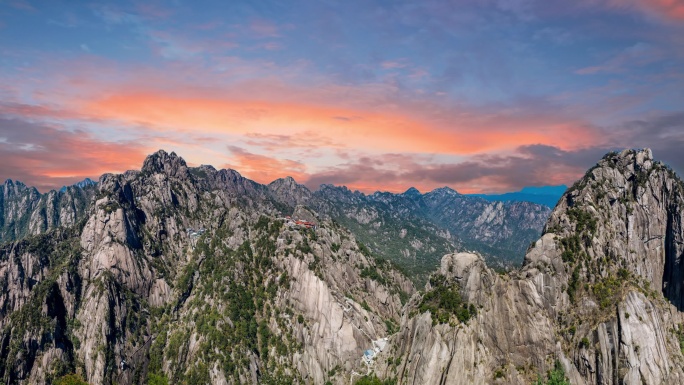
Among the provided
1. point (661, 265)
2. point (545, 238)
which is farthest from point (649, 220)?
point (545, 238)

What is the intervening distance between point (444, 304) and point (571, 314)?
41.8 meters

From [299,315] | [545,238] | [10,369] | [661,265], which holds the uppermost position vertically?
[545,238]

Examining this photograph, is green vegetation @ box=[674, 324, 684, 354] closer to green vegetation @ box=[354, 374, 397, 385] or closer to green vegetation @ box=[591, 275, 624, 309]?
green vegetation @ box=[591, 275, 624, 309]

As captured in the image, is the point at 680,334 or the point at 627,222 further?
the point at 627,222

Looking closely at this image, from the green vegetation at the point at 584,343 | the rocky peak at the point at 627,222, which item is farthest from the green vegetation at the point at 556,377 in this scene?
the rocky peak at the point at 627,222

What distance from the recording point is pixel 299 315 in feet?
639

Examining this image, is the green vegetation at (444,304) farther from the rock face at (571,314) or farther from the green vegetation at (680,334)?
the green vegetation at (680,334)

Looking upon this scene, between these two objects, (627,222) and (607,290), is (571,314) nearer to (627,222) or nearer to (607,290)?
(607,290)

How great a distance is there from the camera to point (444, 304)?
479 ft

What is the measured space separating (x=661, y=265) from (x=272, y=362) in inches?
6876

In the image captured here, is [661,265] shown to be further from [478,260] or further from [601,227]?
[478,260]

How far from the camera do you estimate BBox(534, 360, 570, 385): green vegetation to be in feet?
411

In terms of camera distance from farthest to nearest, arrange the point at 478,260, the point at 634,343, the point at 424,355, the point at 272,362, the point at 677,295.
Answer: the point at 272,362 < the point at 677,295 < the point at 478,260 < the point at 424,355 < the point at 634,343

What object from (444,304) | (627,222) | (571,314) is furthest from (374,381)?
(627,222)
